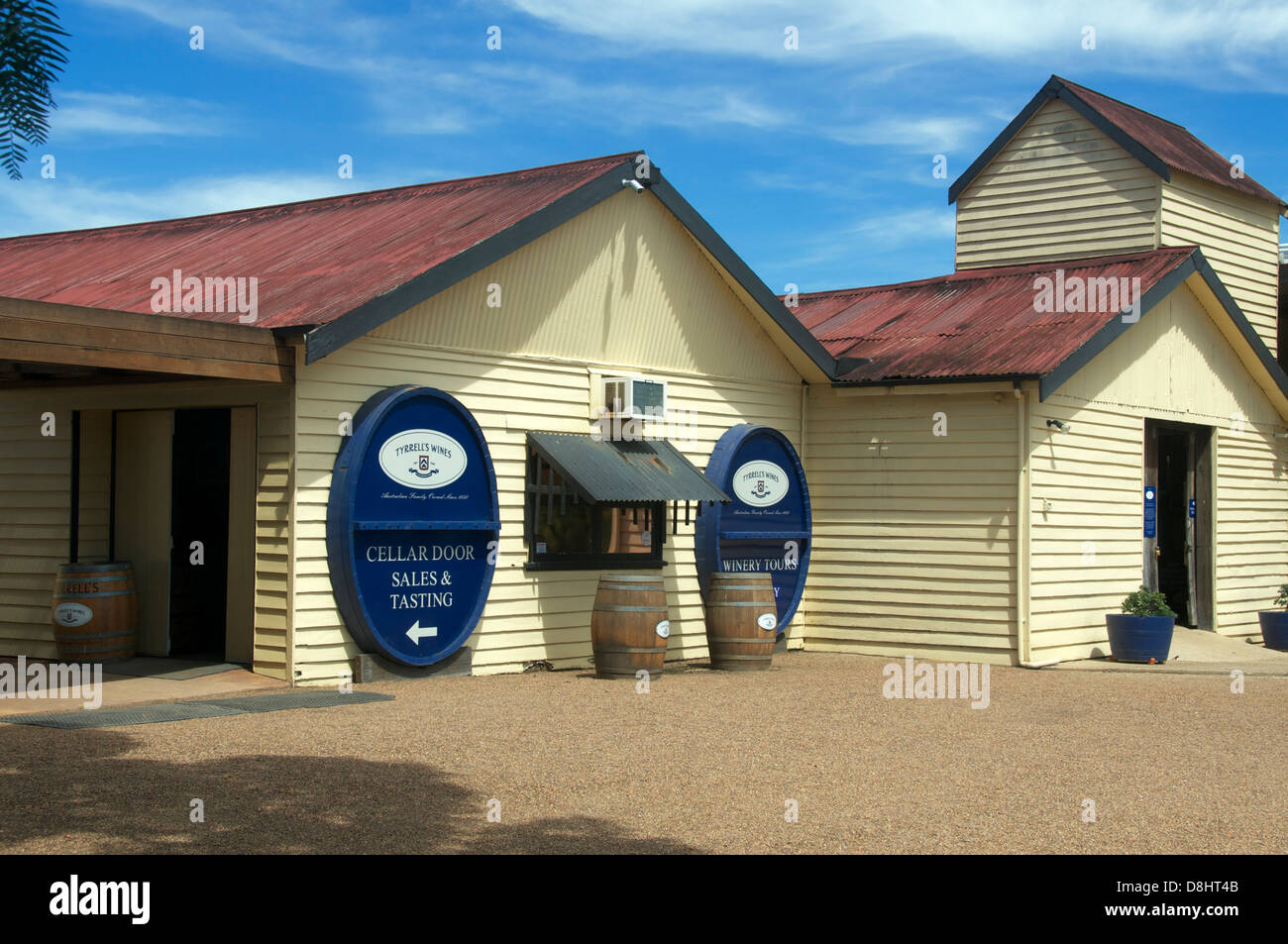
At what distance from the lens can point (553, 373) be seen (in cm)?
1293

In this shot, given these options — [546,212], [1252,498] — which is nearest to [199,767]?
[546,212]

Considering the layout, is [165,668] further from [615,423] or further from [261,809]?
[261,809]

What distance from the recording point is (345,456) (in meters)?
11.0

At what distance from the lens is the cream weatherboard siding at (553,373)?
10961 mm

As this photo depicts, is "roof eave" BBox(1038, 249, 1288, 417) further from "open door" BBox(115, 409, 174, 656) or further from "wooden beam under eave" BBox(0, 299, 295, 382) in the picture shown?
"open door" BBox(115, 409, 174, 656)

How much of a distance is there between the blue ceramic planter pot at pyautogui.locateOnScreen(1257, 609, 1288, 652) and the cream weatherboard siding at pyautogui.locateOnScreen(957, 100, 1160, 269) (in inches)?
189

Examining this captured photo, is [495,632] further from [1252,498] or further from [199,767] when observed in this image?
[1252,498]

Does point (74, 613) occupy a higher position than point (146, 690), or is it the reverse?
point (74, 613)

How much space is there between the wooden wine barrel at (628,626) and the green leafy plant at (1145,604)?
221 inches

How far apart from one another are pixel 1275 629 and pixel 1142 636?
11.3 feet

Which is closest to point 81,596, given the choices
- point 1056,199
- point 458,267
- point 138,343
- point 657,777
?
point 138,343

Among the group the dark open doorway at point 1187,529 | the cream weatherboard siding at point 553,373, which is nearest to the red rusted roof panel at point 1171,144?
the dark open doorway at point 1187,529

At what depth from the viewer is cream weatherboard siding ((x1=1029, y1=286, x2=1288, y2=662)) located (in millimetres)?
14500

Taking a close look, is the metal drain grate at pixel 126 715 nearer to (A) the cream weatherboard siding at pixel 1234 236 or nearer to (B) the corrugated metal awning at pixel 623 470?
(B) the corrugated metal awning at pixel 623 470
